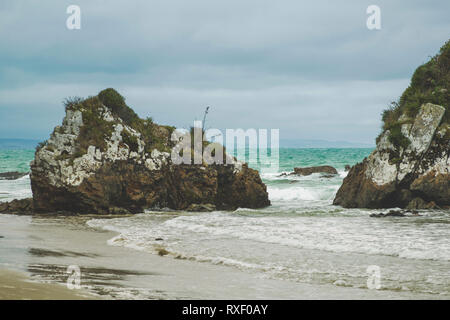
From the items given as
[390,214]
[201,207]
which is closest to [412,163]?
[390,214]

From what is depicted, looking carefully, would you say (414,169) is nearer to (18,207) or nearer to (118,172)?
(118,172)

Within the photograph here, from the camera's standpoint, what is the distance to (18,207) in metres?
21.7

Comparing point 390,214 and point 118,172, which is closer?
point 390,214

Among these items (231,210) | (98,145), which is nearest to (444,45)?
(231,210)

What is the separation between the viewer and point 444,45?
2639cm

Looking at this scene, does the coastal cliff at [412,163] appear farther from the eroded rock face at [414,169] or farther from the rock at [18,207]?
the rock at [18,207]

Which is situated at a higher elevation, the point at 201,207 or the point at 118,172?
the point at 118,172

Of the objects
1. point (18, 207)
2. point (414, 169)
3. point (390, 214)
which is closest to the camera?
point (390, 214)

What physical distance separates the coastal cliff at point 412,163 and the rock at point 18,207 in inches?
579

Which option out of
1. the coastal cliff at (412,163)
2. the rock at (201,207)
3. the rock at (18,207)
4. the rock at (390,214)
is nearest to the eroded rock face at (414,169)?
the coastal cliff at (412,163)

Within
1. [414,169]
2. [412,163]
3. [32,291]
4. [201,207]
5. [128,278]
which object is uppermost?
[412,163]

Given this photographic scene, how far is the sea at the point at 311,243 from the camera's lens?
32.2ft

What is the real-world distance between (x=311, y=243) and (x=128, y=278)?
21.1 ft
